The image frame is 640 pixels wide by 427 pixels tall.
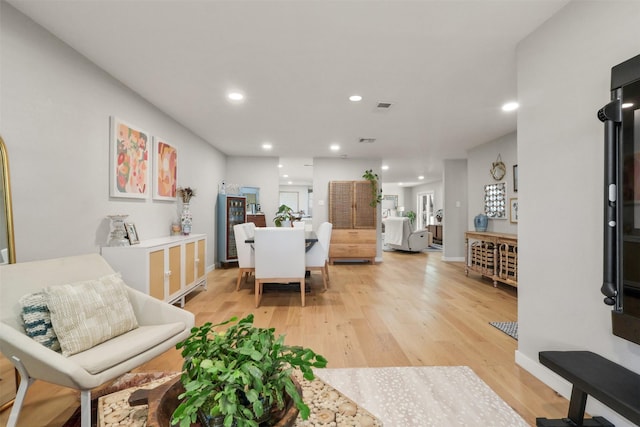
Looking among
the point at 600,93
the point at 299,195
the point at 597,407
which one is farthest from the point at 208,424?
the point at 299,195

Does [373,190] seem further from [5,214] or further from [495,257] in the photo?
[5,214]

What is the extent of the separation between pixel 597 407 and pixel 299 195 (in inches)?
508

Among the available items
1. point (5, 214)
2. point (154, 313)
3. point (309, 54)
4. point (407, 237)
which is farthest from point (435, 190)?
point (5, 214)

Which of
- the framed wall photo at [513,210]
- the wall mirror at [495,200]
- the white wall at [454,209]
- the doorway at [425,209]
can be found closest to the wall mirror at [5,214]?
the framed wall photo at [513,210]

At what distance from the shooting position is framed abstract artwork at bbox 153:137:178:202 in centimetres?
349

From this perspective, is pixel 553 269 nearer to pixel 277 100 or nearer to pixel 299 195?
pixel 277 100

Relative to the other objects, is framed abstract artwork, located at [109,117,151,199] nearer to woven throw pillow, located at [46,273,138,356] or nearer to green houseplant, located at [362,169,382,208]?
woven throw pillow, located at [46,273,138,356]

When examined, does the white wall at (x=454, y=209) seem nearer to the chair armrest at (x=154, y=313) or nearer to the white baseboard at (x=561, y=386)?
the white baseboard at (x=561, y=386)

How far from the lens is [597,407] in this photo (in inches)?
61.0

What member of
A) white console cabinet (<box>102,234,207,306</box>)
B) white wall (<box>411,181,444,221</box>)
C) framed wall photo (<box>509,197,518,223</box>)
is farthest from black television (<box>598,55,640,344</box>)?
white wall (<box>411,181,444,221</box>)

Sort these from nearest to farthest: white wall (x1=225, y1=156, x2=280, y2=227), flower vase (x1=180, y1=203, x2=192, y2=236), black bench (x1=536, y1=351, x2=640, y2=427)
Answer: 1. black bench (x1=536, y1=351, x2=640, y2=427)
2. flower vase (x1=180, y1=203, x2=192, y2=236)
3. white wall (x1=225, y1=156, x2=280, y2=227)

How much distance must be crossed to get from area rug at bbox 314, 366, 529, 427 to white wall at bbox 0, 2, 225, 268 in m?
2.15

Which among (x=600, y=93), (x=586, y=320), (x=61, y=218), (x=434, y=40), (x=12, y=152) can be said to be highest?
(x=434, y=40)

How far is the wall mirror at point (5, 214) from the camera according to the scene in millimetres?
1725
